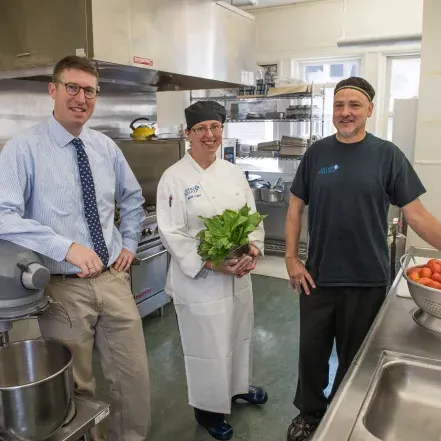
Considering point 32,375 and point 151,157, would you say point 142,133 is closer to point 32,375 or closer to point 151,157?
point 151,157

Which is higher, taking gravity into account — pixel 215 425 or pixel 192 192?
pixel 192 192

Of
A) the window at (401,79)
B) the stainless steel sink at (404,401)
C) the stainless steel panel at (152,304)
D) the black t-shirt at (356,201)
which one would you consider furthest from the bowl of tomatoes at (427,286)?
the window at (401,79)

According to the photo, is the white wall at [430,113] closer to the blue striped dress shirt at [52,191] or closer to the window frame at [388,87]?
the window frame at [388,87]

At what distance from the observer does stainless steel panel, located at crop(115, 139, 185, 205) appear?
3.35 metres

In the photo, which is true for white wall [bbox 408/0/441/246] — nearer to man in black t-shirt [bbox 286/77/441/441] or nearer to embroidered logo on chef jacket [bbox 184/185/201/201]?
man in black t-shirt [bbox 286/77/441/441]

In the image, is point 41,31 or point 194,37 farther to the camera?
point 194,37

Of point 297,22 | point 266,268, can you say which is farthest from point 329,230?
point 297,22

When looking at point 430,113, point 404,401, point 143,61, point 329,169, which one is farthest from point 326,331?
point 430,113

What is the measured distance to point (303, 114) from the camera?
15.5 ft

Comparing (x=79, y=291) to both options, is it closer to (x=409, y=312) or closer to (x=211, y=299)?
(x=211, y=299)

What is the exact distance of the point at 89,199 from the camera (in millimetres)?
1683

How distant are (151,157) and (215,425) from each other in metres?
2.02

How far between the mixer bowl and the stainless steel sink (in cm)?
19

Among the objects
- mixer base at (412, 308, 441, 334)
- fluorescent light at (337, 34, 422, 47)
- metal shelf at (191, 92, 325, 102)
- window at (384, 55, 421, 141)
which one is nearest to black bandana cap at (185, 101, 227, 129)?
mixer base at (412, 308, 441, 334)
